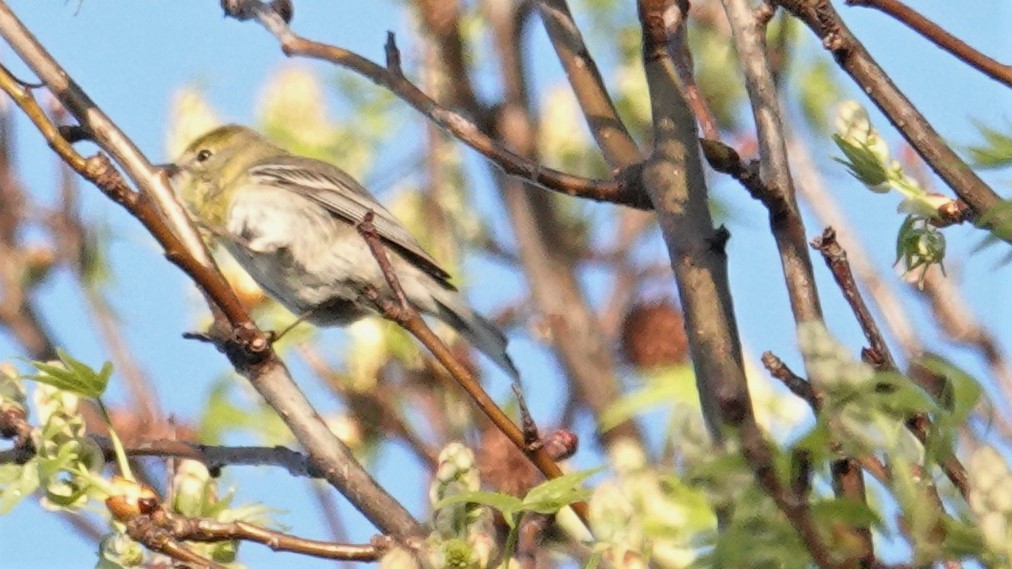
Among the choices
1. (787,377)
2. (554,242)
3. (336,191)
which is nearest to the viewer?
(787,377)

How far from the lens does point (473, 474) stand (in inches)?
58.5

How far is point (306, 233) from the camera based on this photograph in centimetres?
469

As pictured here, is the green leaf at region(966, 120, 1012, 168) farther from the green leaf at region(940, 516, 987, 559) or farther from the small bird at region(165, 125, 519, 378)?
the small bird at region(165, 125, 519, 378)

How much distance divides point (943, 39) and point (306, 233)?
3.23m

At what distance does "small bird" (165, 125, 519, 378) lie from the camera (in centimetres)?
425

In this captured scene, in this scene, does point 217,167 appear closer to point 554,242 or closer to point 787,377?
point 554,242

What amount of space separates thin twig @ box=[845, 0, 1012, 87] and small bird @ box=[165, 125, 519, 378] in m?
2.32

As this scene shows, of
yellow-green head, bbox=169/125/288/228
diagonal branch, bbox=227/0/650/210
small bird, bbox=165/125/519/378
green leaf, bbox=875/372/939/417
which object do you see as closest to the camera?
green leaf, bbox=875/372/939/417

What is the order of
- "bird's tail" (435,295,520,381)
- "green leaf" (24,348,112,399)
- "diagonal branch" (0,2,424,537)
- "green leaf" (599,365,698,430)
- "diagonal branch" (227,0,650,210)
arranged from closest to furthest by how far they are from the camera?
"green leaf" (599,365,698,430) < "green leaf" (24,348,112,399) < "diagonal branch" (0,2,424,537) < "diagonal branch" (227,0,650,210) < "bird's tail" (435,295,520,381)

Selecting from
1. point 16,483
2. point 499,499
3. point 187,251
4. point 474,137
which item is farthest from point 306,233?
point 499,499

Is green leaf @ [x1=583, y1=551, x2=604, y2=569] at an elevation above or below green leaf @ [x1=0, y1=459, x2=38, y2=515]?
below

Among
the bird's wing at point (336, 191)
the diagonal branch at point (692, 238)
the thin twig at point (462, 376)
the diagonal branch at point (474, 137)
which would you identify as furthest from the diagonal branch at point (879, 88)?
the bird's wing at point (336, 191)

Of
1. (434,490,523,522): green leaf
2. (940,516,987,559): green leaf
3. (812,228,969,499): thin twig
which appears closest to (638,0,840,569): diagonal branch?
(812,228,969,499): thin twig

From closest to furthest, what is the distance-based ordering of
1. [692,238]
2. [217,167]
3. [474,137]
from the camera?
[692,238] < [474,137] < [217,167]
